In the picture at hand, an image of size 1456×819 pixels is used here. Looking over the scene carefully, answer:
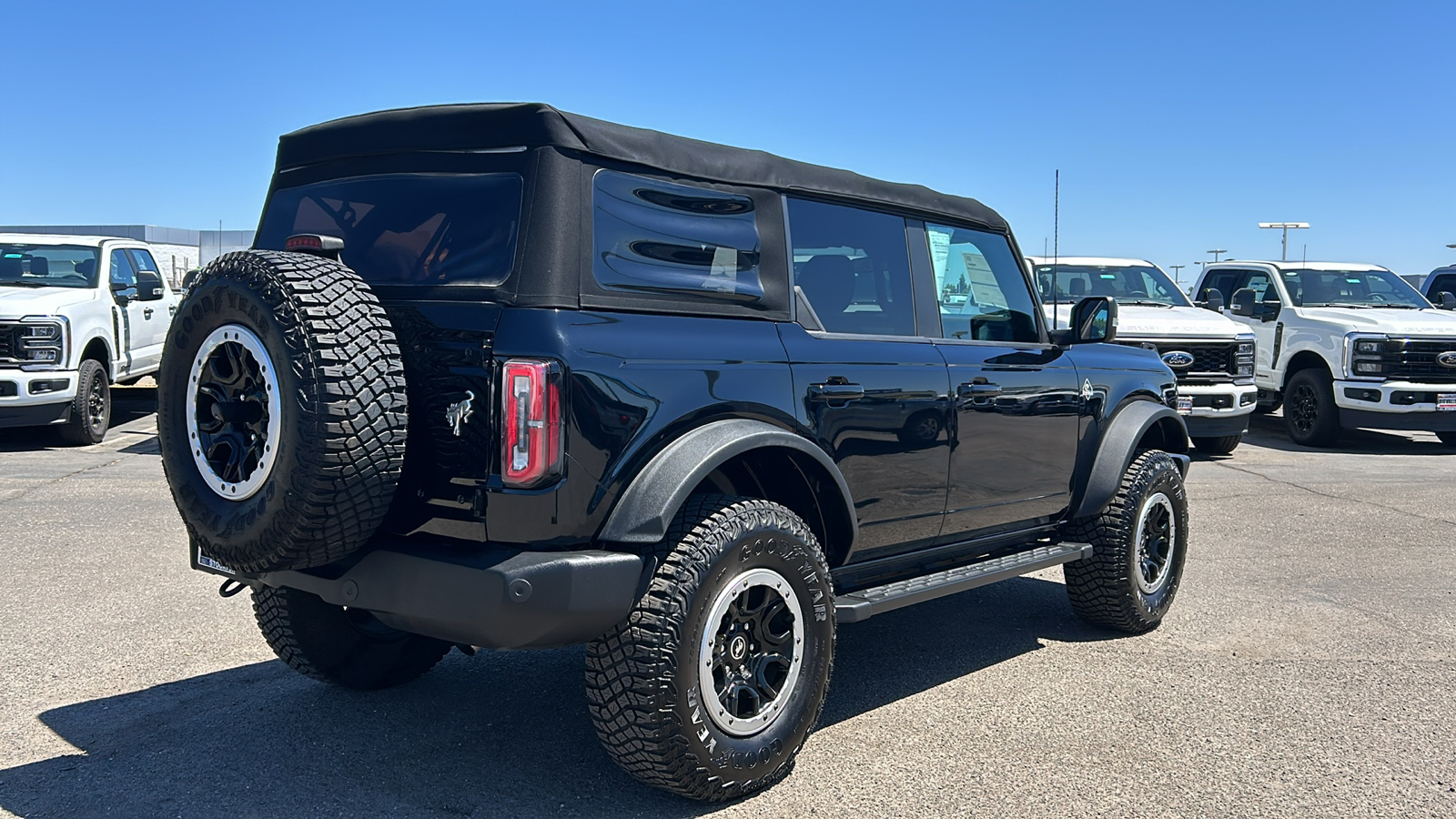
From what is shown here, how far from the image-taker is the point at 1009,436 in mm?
4957

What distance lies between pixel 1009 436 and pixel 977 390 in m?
0.32

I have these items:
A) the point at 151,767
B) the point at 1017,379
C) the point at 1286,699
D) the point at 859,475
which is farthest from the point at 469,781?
the point at 1286,699

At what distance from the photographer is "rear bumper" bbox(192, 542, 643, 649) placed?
315 centimetres

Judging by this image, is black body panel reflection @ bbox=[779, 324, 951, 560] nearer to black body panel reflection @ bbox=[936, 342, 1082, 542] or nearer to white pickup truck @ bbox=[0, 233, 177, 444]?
black body panel reflection @ bbox=[936, 342, 1082, 542]

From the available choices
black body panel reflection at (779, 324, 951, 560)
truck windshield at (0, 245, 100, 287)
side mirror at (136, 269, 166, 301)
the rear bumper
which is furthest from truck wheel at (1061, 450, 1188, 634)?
truck windshield at (0, 245, 100, 287)

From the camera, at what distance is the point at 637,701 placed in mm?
3334

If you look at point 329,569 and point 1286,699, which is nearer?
point 329,569

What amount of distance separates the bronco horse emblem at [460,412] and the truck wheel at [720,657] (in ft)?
2.21

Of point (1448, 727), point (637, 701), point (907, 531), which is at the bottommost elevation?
point (1448, 727)

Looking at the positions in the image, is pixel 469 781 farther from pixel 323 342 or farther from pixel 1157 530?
pixel 1157 530

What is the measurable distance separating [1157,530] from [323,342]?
4203mm

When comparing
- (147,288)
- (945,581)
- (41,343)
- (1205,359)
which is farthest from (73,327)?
(1205,359)

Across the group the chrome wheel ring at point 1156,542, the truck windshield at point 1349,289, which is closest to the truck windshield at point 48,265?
the chrome wheel ring at point 1156,542

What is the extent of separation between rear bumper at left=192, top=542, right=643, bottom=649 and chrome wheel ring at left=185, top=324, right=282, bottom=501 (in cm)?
40
